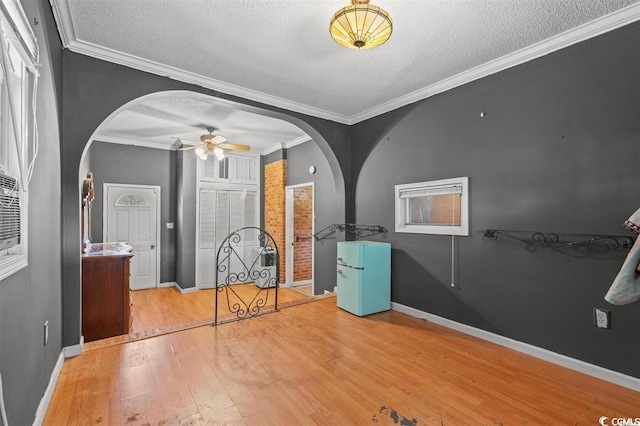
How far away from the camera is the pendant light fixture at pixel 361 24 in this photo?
1.94 metres

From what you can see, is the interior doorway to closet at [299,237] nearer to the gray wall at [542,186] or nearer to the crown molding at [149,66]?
the crown molding at [149,66]

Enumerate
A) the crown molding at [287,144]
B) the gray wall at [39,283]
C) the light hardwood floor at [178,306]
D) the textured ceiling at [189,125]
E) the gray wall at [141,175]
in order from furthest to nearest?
1. the crown molding at [287,144]
2. the gray wall at [141,175]
3. the textured ceiling at [189,125]
4. the light hardwood floor at [178,306]
5. the gray wall at [39,283]

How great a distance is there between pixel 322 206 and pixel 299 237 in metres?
1.17

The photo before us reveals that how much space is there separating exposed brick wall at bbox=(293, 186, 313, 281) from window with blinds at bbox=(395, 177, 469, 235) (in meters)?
2.64

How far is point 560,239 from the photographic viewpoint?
253 cm

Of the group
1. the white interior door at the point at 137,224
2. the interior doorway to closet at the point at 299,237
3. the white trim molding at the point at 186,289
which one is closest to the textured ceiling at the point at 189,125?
the white interior door at the point at 137,224

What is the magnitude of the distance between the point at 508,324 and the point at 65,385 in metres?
3.60

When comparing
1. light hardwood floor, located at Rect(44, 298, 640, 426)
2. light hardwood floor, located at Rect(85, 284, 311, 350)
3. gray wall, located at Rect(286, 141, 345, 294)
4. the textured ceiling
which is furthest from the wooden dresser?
gray wall, located at Rect(286, 141, 345, 294)

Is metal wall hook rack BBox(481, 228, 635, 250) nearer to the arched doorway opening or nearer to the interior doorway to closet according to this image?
the arched doorway opening

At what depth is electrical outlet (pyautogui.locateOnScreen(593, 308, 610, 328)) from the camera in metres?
2.28

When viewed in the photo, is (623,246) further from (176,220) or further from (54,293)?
(176,220)

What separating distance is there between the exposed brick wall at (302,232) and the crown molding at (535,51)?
121 inches

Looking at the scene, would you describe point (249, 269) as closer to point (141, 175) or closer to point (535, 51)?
point (141, 175)

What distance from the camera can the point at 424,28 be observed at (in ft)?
7.93
